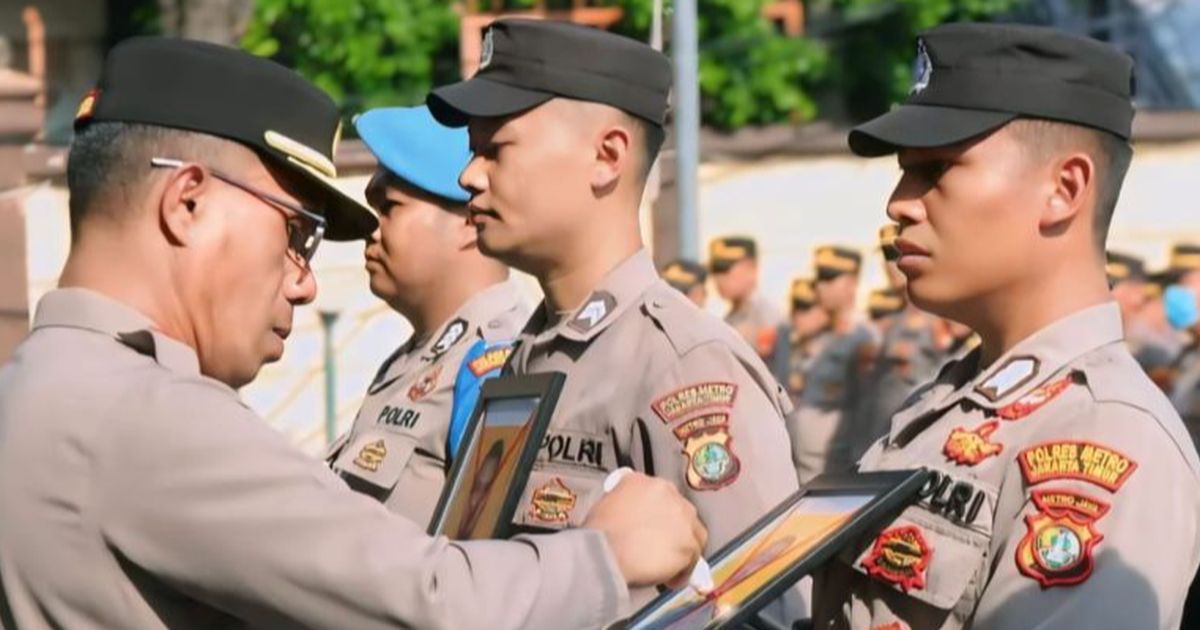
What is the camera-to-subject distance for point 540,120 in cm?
452

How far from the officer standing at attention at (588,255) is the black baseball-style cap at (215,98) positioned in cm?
105

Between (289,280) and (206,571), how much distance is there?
0.53 metres

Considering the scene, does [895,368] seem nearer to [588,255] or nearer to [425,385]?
[425,385]

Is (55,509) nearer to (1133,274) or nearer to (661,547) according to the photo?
(661,547)

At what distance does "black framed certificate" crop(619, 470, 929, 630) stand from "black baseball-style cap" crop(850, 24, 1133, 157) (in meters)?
0.56

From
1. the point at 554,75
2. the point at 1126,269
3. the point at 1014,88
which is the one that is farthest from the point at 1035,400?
the point at 1126,269

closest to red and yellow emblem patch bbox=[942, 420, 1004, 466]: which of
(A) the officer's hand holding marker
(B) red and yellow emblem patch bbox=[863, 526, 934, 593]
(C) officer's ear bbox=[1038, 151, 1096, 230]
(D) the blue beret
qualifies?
(B) red and yellow emblem patch bbox=[863, 526, 934, 593]

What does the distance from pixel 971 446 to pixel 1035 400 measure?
10cm

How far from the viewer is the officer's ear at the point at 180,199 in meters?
3.13

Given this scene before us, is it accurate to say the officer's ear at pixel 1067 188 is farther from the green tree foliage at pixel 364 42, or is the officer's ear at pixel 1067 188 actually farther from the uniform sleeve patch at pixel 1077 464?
the green tree foliage at pixel 364 42

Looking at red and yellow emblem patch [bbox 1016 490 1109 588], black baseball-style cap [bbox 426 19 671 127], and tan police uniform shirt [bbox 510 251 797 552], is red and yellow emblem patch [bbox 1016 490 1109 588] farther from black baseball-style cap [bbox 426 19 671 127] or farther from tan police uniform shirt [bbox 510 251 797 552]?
black baseball-style cap [bbox 426 19 671 127]

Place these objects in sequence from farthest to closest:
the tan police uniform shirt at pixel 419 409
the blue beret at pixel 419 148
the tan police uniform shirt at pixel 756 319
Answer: the tan police uniform shirt at pixel 756 319, the blue beret at pixel 419 148, the tan police uniform shirt at pixel 419 409

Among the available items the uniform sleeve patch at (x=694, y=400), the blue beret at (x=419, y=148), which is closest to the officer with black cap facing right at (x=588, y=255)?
the uniform sleeve patch at (x=694, y=400)

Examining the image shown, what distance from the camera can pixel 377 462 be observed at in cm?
511
